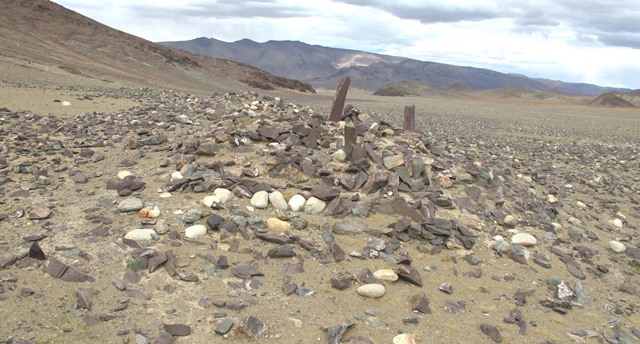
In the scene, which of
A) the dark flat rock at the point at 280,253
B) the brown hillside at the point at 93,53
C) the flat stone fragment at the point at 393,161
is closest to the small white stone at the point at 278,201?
the dark flat rock at the point at 280,253

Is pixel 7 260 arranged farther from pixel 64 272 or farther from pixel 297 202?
pixel 297 202

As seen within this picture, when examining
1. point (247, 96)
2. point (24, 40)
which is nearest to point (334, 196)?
point (247, 96)

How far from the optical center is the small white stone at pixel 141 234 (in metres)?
4.16

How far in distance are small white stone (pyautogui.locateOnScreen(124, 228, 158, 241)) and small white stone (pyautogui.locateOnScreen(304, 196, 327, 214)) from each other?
4.67 feet

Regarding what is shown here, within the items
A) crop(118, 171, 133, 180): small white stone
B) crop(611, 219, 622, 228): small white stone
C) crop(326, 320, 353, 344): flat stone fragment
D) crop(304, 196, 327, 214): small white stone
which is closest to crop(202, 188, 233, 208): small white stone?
crop(304, 196, 327, 214): small white stone

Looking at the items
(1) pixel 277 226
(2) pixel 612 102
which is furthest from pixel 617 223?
(2) pixel 612 102

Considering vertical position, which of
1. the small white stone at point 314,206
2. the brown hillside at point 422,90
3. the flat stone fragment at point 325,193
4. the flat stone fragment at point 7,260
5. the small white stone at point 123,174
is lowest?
the brown hillside at point 422,90

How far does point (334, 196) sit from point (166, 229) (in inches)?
64.2

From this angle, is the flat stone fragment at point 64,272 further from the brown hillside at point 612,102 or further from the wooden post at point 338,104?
the brown hillside at point 612,102

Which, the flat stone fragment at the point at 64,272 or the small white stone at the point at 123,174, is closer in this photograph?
the flat stone fragment at the point at 64,272

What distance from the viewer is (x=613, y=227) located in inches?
254

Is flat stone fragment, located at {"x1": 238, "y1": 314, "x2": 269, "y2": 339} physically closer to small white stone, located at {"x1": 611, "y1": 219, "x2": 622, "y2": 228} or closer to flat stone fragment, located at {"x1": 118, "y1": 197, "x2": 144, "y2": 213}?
flat stone fragment, located at {"x1": 118, "y1": 197, "x2": 144, "y2": 213}

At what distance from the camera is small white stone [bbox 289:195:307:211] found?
4.88 m

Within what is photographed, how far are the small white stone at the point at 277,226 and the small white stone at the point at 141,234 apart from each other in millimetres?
970
